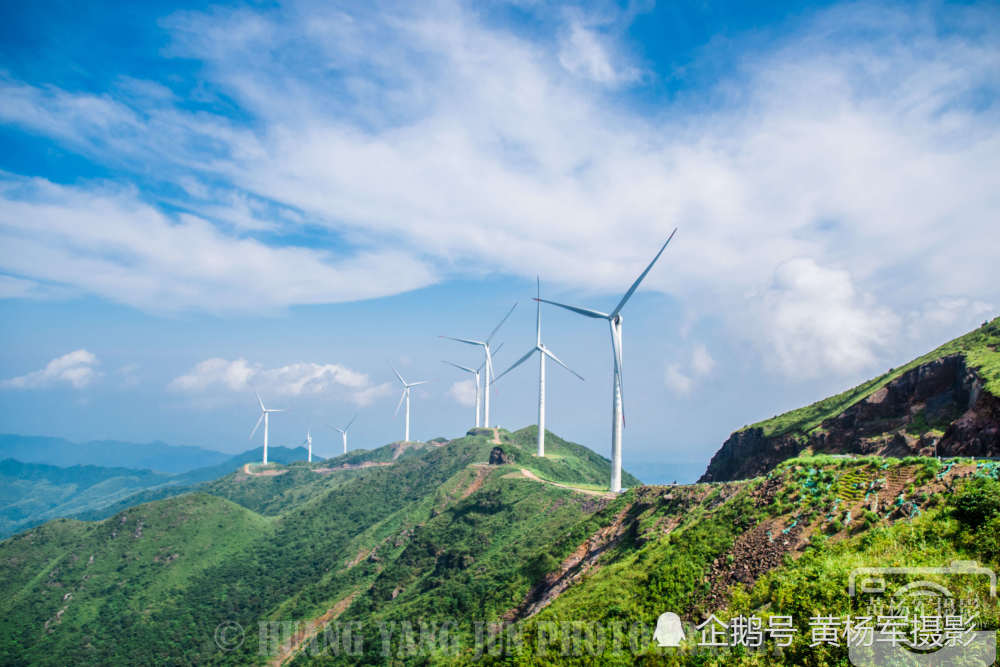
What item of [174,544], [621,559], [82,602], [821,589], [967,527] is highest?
[967,527]

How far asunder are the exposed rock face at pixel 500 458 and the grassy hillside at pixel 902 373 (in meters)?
66.3

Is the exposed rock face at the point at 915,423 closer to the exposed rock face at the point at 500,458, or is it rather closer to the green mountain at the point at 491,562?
the green mountain at the point at 491,562

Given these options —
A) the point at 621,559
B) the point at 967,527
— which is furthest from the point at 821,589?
the point at 621,559

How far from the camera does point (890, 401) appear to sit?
61.7 m

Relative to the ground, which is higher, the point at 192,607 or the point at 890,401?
the point at 890,401

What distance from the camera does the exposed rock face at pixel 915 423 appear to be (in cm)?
4541

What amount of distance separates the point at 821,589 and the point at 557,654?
18.2 metres

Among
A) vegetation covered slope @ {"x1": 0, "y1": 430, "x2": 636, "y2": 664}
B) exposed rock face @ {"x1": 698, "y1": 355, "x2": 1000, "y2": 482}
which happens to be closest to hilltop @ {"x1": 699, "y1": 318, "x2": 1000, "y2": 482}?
exposed rock face @ {"x1": 698, "y1": 355, "x2": 1000, "y2": 482}

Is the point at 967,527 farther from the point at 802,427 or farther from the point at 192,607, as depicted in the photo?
the point at 192,607

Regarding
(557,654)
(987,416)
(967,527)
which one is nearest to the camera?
(967,527)

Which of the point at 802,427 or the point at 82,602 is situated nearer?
the point at 802,427

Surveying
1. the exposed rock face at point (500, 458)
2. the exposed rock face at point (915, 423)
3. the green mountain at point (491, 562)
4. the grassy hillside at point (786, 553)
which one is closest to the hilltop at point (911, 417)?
the exposed rock face at point (915, 423)

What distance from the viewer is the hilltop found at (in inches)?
1823

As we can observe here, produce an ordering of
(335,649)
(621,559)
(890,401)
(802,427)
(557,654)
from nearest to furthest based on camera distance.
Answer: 1. (557,654)
2. (621,559)
3. (890,401)
4. (802,427)
5. (335,649)
